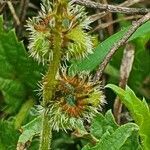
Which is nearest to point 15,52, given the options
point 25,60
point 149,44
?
point 25,60

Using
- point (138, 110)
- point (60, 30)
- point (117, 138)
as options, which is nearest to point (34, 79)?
point (138, 110)

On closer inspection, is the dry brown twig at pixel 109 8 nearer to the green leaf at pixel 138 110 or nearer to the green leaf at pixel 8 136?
the green leaf at pixel 138 110

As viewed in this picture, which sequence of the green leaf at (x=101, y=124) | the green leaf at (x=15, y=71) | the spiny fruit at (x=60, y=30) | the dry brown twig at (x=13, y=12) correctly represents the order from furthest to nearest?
the dry brown twig at (x=13, y=12)
the green leaf at (x=15, y=71)
the green leaf at (x=101, y=124)
the spiny fruit at (x=60, y=30)

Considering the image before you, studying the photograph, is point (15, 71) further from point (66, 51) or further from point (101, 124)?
point (66, 51)

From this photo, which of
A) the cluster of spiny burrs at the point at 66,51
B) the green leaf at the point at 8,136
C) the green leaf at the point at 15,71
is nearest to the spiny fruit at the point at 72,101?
the cluster of spiny burrs at the point at 66,51

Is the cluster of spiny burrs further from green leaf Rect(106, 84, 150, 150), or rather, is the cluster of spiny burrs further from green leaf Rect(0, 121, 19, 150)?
green leaf Rect(0, 121, 19, 150)

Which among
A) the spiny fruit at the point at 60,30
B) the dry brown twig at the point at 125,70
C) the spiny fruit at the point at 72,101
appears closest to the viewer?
the spiny fruit at the point at 60,30
